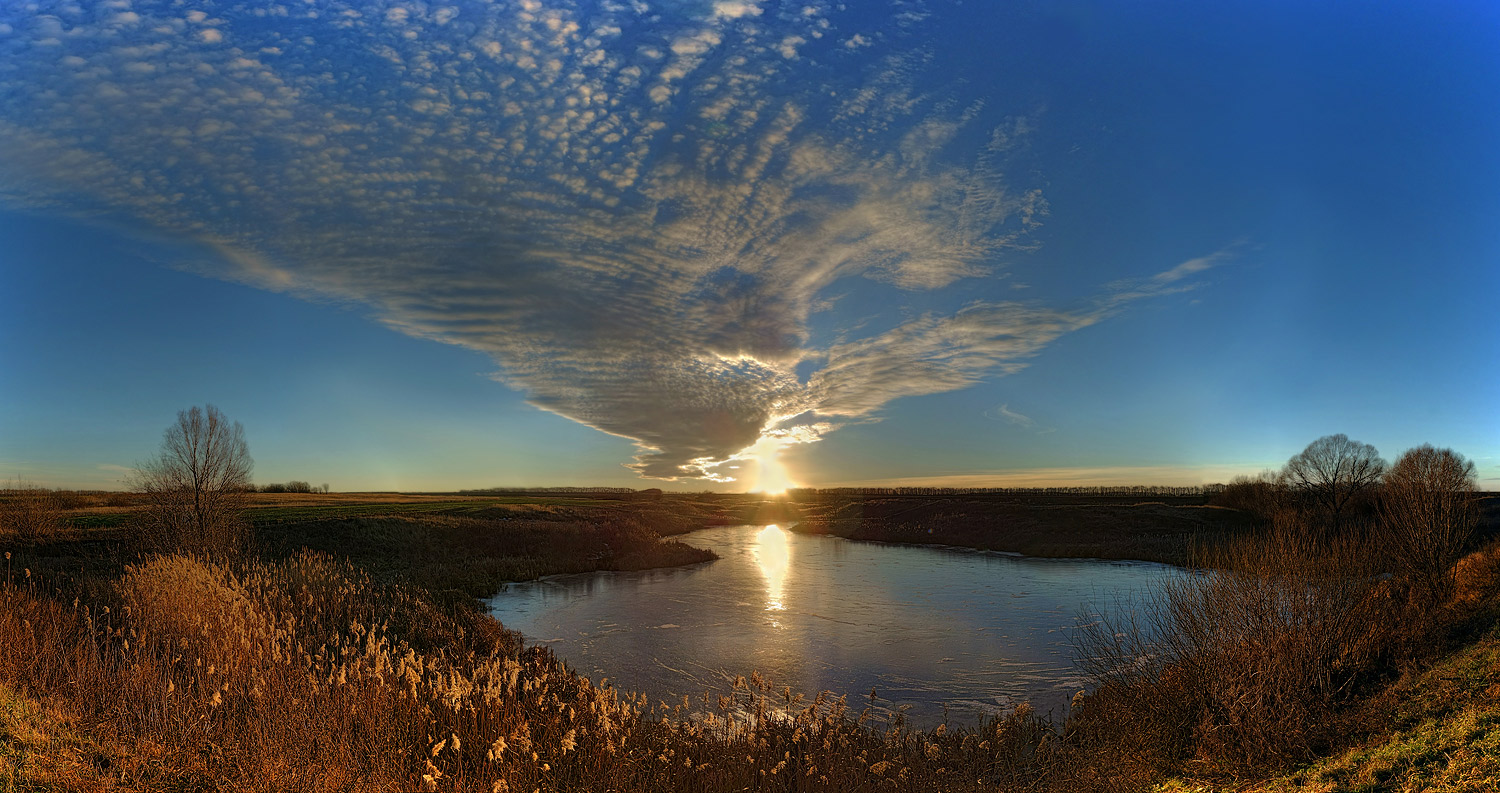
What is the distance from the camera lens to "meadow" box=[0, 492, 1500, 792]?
7270 mm

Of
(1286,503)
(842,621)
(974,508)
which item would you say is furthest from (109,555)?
(1286,503)

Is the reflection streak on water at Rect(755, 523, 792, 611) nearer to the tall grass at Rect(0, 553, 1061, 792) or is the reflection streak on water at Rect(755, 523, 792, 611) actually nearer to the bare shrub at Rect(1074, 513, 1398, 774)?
the bare shrub at Rect(1074, 513, 1398, 774)

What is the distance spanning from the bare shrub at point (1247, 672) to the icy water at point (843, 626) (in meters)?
3.20

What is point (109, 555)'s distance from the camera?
28.4m

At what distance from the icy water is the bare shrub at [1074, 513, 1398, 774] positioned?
3197 mm

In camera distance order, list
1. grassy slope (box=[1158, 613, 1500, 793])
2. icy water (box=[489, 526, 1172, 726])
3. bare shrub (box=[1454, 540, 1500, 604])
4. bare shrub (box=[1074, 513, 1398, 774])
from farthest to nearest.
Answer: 1. icy water (box=[489, 526, 1172, 726])
2. bare shrub (box=[1454, 540, 1500, 604])
3. bare shrub (box=[1074, 513, 1398, 774])
4. grassy slope (box=[1158, 613, 1500, 793])

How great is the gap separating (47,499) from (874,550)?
166 ft

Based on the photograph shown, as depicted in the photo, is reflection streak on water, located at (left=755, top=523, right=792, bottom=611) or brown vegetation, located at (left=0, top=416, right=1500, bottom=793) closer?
brown vegetation, located at (left=0, top=416, right=1500, bottom=793)

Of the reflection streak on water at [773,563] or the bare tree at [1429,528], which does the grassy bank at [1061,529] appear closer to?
the reflection streak on water at [773,563]

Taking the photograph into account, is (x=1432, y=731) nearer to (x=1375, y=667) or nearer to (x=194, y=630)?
(x=1375, y=667)

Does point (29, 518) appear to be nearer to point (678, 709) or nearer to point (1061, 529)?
point (678, 709)

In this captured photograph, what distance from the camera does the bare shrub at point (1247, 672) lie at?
35.2 feet

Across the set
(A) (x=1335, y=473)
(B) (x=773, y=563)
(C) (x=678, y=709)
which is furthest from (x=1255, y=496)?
(C) (x=678, y=709)

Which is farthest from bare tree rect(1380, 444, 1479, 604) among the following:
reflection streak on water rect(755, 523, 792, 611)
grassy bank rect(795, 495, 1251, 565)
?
grassy bank rect(795, 495, 1251, 565)
